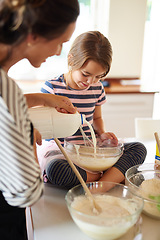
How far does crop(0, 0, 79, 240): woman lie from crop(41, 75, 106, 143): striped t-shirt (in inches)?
25.9

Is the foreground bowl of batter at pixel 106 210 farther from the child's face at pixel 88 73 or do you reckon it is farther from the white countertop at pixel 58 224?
the child's face at pixel 88 73

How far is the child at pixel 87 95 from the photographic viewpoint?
0.92 meters

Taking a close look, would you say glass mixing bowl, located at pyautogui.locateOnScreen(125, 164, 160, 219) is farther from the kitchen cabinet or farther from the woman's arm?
the kitchen cabinet

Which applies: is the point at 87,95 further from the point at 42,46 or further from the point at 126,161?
the point at 42,46

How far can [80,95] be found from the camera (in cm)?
135

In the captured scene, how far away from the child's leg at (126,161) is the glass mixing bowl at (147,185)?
75 millimetres

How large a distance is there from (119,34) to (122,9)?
0.77 feet

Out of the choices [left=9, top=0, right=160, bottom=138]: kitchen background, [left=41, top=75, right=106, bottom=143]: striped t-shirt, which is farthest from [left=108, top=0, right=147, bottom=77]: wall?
[left=41, top=75, right=106, bottom=143]: striped t-shirt

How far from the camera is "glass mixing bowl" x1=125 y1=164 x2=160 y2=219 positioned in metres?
0.74

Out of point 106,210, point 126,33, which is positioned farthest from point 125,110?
point 106,210

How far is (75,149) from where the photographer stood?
954 millimetres

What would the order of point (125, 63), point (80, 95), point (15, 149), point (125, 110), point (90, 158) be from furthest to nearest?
point (125, 63) → point (125, 110) → point (80, 95) → point (90, 158) → point (15, 149)

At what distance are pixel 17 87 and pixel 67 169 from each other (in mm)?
435

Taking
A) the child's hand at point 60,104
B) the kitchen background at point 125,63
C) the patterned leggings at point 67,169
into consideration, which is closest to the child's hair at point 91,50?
the child's hand at point 60,104
